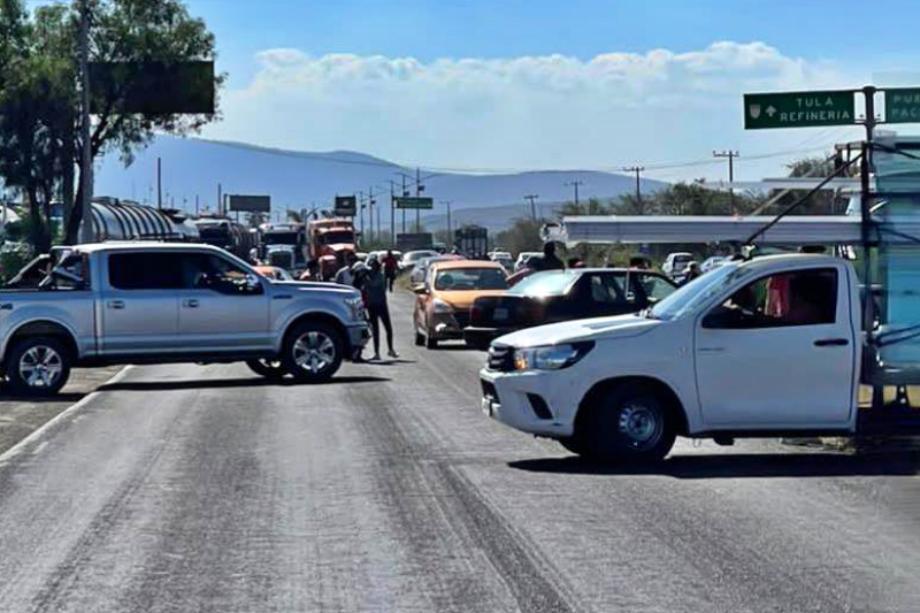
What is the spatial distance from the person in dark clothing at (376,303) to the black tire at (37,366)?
7.12 meters

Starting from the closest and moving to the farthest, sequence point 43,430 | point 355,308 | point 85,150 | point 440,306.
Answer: point 43,430 → point 355,308 → point 440,306 → point 85,150

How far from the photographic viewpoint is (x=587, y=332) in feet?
46.3

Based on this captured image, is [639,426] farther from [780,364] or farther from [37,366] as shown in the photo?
[37,366]

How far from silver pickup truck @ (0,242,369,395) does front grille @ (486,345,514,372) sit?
29.7 ft

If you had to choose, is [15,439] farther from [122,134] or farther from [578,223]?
[122,134]

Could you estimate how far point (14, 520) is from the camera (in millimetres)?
11641

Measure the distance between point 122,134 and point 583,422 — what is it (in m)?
39.1

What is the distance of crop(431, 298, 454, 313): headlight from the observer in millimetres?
30797

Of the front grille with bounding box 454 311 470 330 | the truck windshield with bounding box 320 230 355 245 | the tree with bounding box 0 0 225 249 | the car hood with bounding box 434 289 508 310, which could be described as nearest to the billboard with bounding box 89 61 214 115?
the tree with bounding box 0 0 225 249

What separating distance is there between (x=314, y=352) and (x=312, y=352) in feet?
0.10

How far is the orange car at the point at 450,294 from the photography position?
30.8m

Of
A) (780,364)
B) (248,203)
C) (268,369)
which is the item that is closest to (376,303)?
(268,369)

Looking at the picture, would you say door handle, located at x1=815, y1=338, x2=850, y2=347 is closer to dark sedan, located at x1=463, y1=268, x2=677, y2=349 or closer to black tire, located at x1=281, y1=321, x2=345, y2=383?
black tire, located at x1=281, y1=321, x2=345, y2=383

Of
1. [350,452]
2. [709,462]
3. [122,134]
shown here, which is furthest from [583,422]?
[122,134]
